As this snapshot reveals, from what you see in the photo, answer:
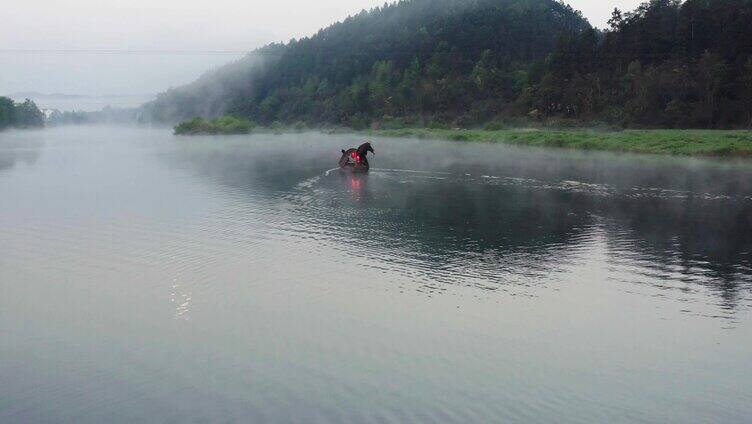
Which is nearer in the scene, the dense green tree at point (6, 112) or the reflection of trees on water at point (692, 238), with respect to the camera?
the reflection of trees on water at point (692, 238)

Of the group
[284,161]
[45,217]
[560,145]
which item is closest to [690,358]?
[45,217]

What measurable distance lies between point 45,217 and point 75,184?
47.8ft

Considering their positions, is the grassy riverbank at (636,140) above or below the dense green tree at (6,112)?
below

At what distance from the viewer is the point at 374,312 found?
1534cm

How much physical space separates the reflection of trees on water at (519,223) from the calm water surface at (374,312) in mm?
148

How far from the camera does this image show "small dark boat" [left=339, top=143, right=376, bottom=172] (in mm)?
51469

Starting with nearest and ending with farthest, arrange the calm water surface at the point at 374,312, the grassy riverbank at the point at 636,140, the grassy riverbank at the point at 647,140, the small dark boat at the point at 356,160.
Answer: the calm water surface at the point at 374,312 → the small dark boat at the point at 356,160 → the grassy riverbank at the point at 647,140 → the grassy riverbank at the point at 636,140

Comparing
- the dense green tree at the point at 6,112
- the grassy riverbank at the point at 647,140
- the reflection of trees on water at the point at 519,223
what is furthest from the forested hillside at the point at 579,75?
the dense green tree at the point at 6,112

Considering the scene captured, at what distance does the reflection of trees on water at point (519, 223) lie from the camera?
65.2 ft

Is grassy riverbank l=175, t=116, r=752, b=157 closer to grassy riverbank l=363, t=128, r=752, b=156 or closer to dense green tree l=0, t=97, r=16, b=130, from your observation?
grassy riverbank l=363, t=128, r=752, b=156

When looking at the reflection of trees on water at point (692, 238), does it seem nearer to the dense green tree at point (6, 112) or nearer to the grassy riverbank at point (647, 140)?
the grassy riverbank at point (647, 140)

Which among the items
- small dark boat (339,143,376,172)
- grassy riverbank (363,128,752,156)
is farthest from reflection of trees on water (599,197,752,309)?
grassy riverbank (363,128,752,156)

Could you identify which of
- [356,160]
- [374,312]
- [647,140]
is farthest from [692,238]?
[647,140]

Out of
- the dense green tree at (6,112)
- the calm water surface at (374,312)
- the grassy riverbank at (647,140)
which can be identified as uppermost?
the dense green tree at (6,112)
